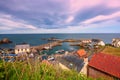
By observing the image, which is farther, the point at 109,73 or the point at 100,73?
the point at 100,73

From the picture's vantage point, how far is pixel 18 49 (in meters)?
59.1

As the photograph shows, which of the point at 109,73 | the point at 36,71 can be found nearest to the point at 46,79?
the point at 36,71

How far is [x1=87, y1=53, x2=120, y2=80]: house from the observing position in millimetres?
19994

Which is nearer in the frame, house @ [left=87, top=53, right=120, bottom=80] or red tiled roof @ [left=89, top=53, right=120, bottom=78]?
house @ [left=87, top=53, right=120, bottom=80]

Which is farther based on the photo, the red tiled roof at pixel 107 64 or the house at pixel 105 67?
the red tiled roof at pixel 107 64

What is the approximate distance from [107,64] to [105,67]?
0.65 m

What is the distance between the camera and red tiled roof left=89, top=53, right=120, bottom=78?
2018 cm

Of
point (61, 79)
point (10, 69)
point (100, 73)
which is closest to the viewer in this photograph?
point (10, 69)

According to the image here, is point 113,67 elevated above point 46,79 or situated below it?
below

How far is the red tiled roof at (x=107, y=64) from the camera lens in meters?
20.2

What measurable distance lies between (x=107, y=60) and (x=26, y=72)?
19988 millimetres

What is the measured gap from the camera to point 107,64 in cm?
2203

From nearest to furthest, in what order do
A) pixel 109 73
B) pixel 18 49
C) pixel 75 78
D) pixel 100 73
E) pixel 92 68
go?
pixel 75 78, pixel 109 73, pixel 100 73, pixel 92 68, pixel 18 49

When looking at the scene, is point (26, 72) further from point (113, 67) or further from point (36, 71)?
point (113, 67)
